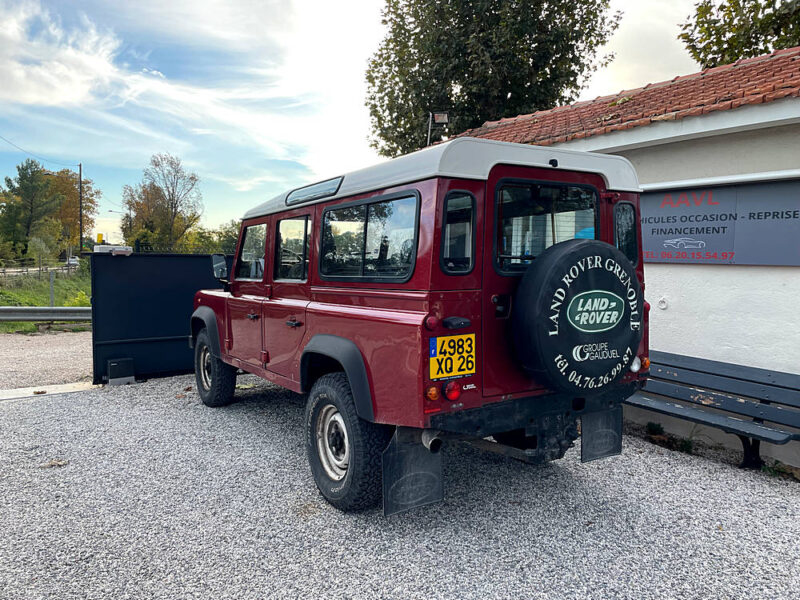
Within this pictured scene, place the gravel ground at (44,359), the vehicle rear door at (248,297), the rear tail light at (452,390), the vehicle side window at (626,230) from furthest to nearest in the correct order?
the gravel ground at (44,359) → the vehicle rear door at (248,297) → the vehicle side window at (626,230) → the rear tail light at (452,390)

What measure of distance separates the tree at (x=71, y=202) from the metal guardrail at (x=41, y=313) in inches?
1717

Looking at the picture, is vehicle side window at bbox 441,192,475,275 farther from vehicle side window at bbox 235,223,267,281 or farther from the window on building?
vehicle side window at bbox 235,223,267,281

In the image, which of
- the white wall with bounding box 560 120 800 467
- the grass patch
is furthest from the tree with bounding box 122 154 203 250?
the white wall with bounding box 560 120 800 467

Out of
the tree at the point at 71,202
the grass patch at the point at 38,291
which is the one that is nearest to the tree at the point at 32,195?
the tree at the point at 71,202

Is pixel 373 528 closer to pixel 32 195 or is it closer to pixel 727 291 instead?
pixel 727 291

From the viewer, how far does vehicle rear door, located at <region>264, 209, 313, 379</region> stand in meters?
4.09

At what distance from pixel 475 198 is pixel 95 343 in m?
6.07

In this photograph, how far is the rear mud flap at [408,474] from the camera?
299cm

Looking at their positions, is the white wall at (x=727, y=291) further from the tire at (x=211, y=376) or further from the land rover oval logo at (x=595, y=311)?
the tire at (x=211, y=376)

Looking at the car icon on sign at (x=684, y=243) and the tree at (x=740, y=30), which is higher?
the tree at (x=740, y=30)

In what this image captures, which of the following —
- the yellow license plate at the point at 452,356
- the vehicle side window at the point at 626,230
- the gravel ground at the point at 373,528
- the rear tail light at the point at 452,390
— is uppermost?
the vehicle side window at the point at 626,230

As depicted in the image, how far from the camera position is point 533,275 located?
2963mm

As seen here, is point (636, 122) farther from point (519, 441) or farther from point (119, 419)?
point (119, 419)

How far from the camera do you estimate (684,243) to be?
17.8 ft
